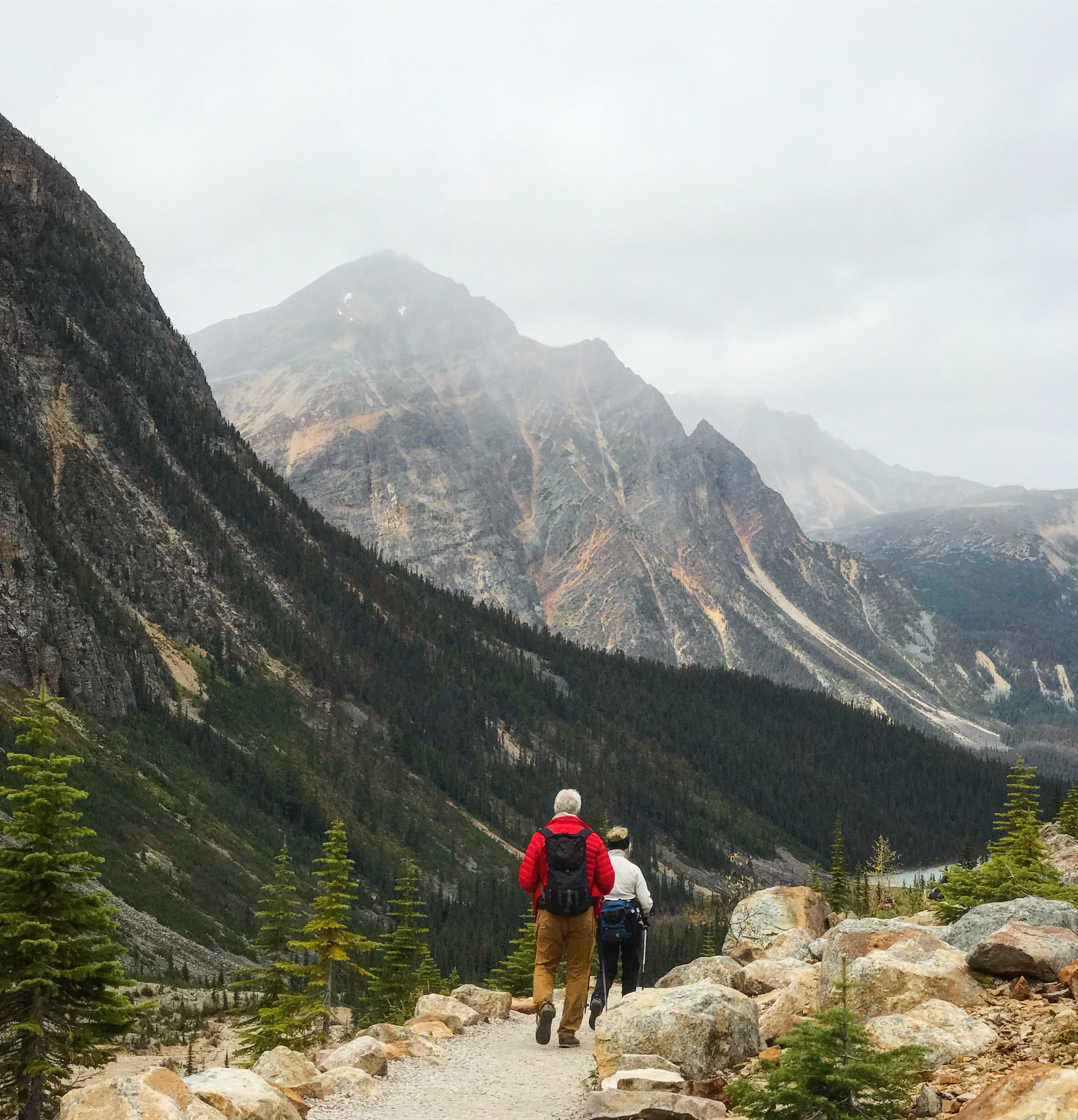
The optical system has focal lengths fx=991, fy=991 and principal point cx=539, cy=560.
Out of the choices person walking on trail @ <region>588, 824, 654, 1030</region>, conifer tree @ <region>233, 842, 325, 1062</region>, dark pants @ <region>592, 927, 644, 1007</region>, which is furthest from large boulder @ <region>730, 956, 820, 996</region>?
conifer tree @ <region>233, 842, 325, 1062</region>

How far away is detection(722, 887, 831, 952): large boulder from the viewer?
38312mm

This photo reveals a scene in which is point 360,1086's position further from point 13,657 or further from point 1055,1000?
point 13,657

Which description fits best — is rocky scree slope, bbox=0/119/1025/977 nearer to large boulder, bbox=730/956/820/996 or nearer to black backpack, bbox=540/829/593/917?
large boulder, bbox=730/956/820/996

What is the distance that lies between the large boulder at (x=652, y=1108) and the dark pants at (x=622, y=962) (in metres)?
5.48

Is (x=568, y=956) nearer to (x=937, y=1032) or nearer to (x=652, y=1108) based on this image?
(x=652, y=1108)

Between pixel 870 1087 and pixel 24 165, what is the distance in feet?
604

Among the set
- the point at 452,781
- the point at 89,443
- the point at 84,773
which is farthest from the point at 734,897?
the point at 89,443

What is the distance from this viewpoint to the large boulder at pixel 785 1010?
1488cm

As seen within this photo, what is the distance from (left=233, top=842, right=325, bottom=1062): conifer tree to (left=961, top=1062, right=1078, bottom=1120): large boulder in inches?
662

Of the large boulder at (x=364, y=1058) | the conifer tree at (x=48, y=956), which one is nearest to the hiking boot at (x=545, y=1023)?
the large boulder at (x=364, y=1058)

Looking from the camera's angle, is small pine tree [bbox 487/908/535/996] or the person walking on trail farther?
small pine tree [bbox 487/908/535/996]

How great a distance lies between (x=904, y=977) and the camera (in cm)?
1407

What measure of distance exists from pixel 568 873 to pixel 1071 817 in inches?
1279

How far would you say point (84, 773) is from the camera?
89.7 meters
